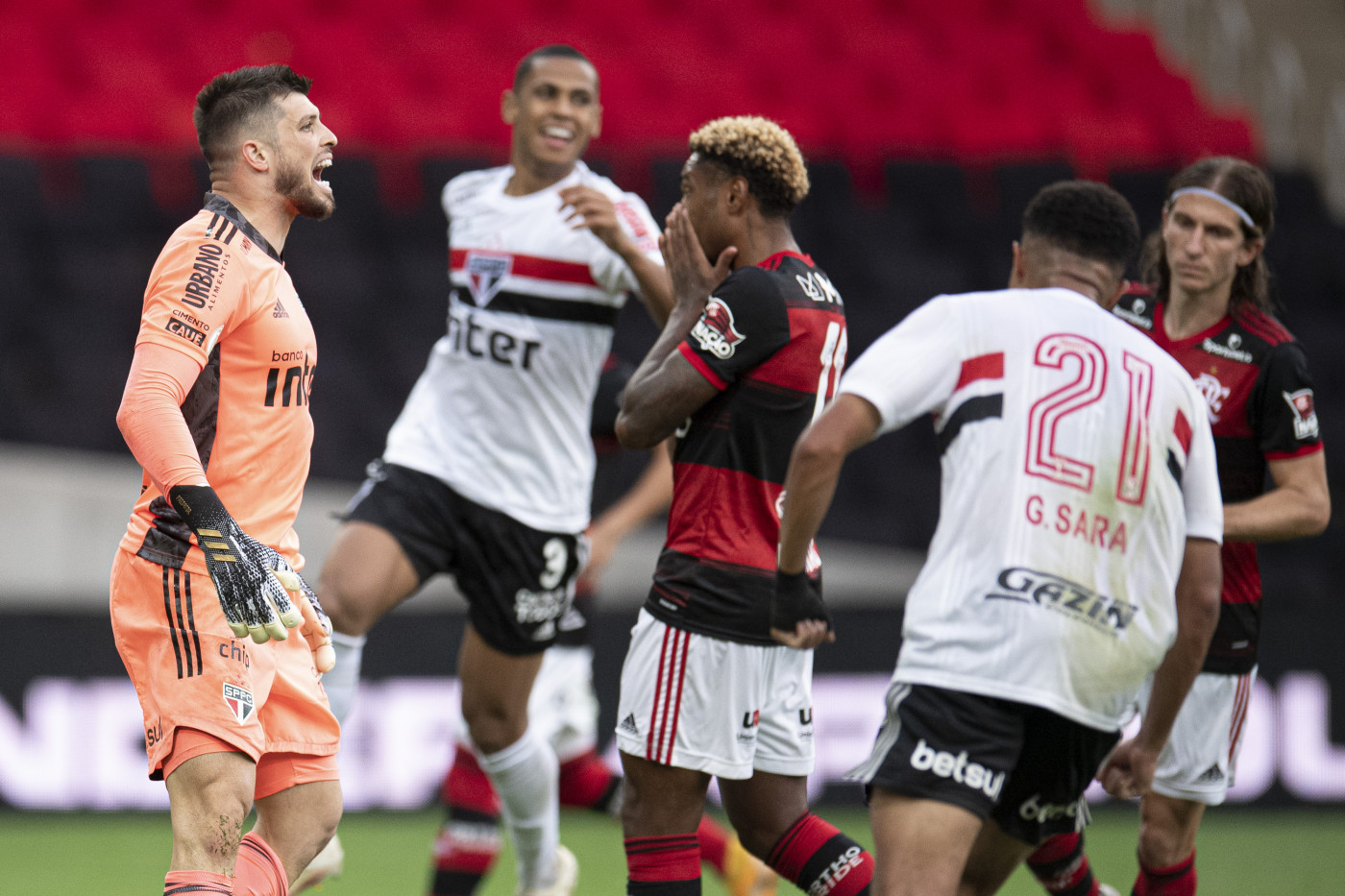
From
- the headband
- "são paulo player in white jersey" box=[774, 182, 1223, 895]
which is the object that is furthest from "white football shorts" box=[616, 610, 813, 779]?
the headband

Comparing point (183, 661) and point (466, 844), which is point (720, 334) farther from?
point (466, 844)

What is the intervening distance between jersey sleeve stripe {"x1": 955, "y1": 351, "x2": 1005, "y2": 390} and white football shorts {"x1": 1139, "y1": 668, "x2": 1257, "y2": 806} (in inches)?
72.8

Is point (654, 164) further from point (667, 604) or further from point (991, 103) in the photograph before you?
point (667, 604)

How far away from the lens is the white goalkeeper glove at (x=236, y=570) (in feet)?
10.2

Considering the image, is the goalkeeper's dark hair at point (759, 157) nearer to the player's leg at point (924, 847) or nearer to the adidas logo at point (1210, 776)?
the player's leg at point (924, 847)

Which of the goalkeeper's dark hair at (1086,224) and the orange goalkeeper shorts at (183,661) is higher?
the goalkeeper's dark hair at (1086,224)

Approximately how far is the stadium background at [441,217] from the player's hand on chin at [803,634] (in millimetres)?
4298

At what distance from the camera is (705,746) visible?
3787 millimetres

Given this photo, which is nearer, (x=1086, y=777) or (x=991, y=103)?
(x=1086, y=777)

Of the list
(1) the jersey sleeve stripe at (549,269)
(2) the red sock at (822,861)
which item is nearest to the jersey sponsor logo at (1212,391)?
(2) the red sock at (822,861)

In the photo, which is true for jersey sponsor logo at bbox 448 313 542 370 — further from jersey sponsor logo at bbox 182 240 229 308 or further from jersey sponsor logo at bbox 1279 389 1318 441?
jersey sponsor logo at bbox 1279 389 1318 441

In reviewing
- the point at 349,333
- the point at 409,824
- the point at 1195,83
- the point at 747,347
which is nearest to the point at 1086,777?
the point at 747,347

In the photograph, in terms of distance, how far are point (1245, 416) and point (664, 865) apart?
7.21 feet

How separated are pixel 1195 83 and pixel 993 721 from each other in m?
10.9
